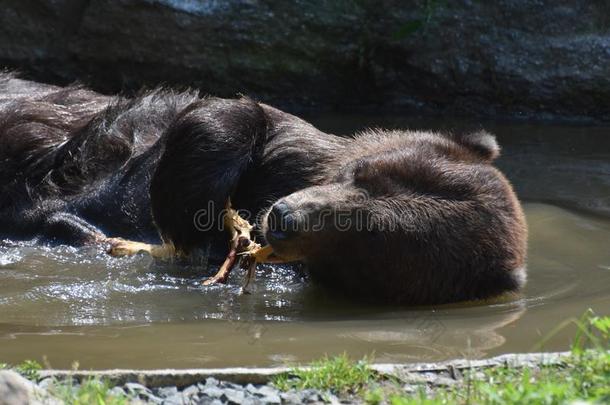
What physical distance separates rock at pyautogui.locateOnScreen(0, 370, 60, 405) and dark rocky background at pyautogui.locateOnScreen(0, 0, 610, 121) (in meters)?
6.28

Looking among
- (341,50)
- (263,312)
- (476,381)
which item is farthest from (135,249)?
(341,50)

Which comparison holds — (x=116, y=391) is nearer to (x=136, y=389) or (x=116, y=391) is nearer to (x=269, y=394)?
(x=136, y=389)

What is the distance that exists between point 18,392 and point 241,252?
104 inches

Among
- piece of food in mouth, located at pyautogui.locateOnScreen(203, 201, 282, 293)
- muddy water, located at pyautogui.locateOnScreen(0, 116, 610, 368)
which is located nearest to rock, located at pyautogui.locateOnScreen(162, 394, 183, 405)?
muddy water, located at pyautogui.locateOnScreen(0, 116, 610, 368)

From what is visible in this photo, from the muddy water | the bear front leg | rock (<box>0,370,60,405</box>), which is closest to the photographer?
rock (<box>0,370,60,405</box>)

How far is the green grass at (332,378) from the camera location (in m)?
3.81

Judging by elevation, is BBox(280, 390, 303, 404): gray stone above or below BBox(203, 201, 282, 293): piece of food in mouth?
below

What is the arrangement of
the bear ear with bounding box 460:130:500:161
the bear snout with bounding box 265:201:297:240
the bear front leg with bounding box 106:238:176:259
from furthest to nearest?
the bear front leg with bounding box 106:238:176:259
the bear ear with bounding box 460:130:500:161
the bear snout with bounding box 265:201:297:240

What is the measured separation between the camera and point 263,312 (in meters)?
5.37

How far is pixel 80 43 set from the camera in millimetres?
9727

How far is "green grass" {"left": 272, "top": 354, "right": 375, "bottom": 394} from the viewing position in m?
3.81

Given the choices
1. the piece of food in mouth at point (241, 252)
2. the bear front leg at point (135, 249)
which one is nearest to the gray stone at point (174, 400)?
the piece of food in mouth at point (241, 252)

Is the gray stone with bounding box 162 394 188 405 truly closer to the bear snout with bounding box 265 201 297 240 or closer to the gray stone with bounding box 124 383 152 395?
the gray stone with bounding box 124 383 152 395

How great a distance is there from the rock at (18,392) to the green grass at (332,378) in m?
0.81
